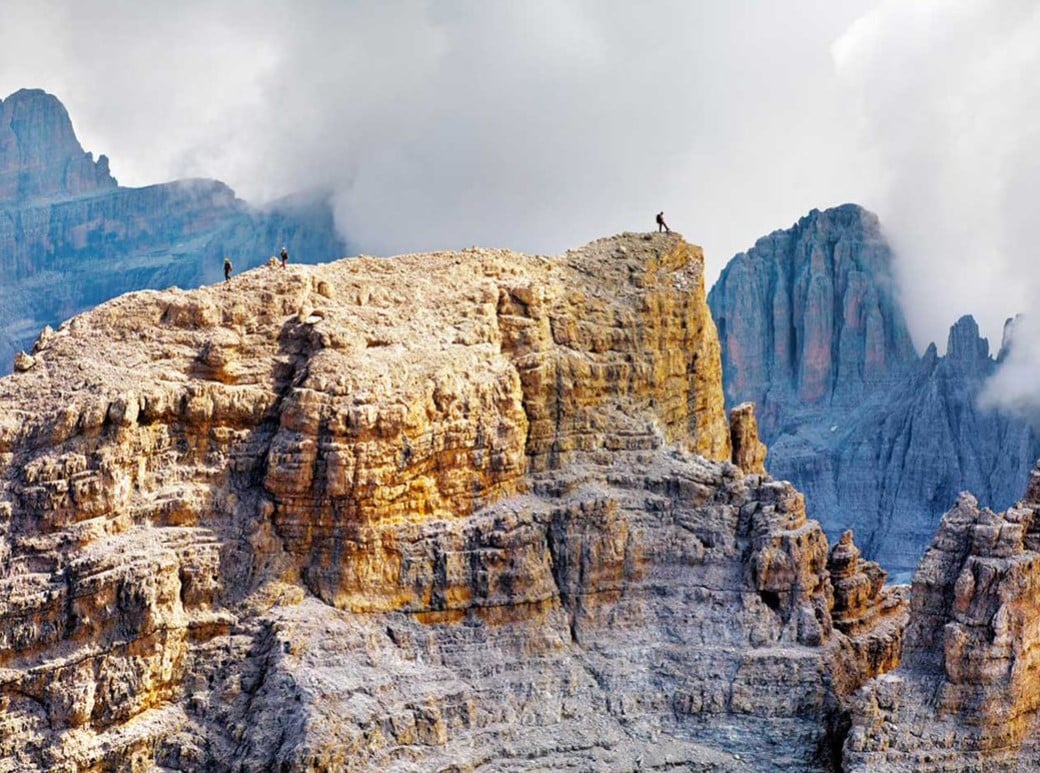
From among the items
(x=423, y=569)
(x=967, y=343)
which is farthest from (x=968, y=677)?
(x=967, y=343)

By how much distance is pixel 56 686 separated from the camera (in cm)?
4859

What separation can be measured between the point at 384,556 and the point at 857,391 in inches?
3177

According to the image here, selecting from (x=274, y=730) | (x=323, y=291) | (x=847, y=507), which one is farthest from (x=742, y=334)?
(x=274, y=730)

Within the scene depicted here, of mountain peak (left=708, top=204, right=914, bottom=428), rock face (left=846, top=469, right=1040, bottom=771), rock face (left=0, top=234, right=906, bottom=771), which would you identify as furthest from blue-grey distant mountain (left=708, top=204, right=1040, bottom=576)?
rock face (left=846, top=469, right=1040, bottom=771)

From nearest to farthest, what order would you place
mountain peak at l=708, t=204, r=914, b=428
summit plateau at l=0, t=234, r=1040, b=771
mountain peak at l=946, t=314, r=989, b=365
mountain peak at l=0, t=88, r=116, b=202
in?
summit plateau at l=0, t=234, r=1040, b=771
mountain peak at l=946, t=314, r=989, b=365
mountain peak at l=708, t=204, r=914, b=428
mountain peak at l=0, t=88, r=116, b=202

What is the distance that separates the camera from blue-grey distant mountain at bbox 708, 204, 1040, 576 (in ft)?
384

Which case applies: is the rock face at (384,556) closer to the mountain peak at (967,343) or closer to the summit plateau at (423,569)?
the summit plateau at (423,569)

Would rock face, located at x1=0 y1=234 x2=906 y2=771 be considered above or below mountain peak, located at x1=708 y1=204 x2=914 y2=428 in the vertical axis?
below

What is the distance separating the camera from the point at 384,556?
5294cm

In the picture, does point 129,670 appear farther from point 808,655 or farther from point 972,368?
point 972,368

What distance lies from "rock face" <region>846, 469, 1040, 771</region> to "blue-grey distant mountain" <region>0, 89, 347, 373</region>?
78.6 metres

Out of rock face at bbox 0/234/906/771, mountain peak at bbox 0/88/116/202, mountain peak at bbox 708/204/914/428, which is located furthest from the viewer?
mountain peak at bbox 0/88/116/202

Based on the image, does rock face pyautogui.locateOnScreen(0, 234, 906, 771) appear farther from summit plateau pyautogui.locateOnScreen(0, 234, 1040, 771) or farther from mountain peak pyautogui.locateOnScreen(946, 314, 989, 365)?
mountain peak pyautogui.locateOnScreen(946, 314, 989, 365)

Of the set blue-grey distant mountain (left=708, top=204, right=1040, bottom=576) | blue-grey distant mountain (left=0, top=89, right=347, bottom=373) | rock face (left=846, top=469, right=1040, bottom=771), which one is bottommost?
rock face (left=846, top=469, right=1040, bottom=771)
